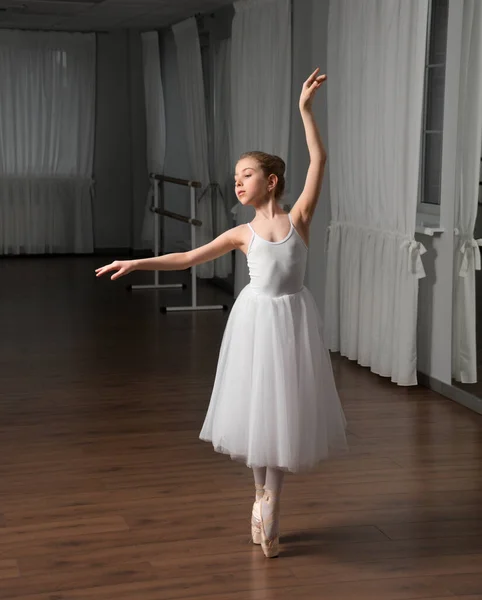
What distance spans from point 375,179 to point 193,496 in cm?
269

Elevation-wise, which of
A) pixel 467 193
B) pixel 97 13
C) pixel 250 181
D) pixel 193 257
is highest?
pixel 97 13

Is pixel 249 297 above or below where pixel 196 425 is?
above

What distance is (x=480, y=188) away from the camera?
17.2ft

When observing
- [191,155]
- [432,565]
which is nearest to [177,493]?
[432,565]

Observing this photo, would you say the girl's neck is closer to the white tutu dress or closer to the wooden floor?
the white tutu dress

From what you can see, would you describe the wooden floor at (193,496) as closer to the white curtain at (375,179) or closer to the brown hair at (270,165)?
the white curtain at (375,179)

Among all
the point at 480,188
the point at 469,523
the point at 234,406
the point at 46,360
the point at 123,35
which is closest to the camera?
the point at 234,406

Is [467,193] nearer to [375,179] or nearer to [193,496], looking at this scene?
[375,179]

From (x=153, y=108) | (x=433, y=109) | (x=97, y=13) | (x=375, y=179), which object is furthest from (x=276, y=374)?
(x=153, y=108)

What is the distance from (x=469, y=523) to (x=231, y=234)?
132 centimetres

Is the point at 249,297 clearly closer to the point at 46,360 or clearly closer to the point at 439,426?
the point at 439,426

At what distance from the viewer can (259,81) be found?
7.78 m

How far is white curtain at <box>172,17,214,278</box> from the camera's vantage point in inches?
372

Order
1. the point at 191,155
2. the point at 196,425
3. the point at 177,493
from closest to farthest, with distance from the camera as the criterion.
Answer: the point at 177,493 → the point at 196,425 → the point at 191,155
